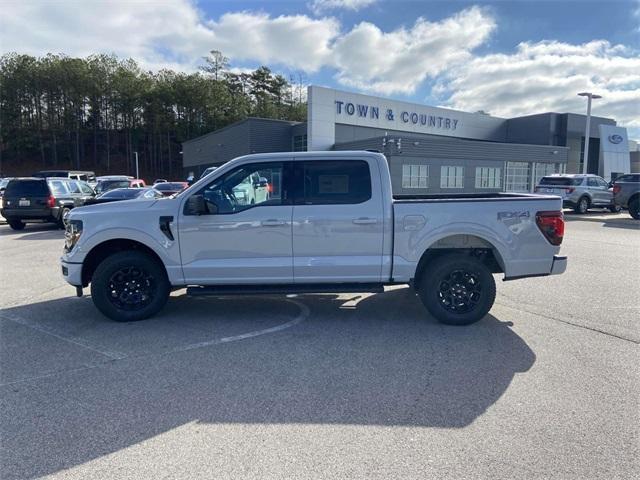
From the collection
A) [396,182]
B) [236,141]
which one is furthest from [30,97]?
[396,182]

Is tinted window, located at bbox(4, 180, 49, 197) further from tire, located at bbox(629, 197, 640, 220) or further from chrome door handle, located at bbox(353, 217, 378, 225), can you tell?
tire, located at bbox(629, 197, 640, 220)

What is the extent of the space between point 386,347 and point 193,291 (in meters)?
2.41

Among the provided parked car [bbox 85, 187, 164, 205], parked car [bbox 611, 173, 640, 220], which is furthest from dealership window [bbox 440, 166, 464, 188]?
parked car [bbox 85, 187, 164, 205]

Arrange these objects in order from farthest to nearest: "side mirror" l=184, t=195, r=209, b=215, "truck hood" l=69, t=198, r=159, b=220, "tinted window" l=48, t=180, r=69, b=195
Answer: "tinted window" l=48, t=180, r=69, b=195, "truck hood" l=69, t=198, r=159, b=220, "side mirror" l=184, t=195, r=209, b=215

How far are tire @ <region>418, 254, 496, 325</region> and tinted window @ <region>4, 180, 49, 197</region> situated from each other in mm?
14472

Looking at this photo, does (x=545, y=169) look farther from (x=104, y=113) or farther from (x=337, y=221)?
(x=104, y=113)

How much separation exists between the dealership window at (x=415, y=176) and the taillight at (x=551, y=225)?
26333 millimetres

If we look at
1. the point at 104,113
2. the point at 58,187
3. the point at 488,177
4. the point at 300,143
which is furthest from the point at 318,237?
the point at 104,113

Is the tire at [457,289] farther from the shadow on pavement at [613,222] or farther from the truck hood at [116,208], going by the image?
the shadow on pavement at [613,222]

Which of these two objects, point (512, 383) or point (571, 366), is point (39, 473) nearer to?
point (512, 383)

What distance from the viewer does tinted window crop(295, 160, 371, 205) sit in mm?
5164

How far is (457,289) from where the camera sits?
5.25 m

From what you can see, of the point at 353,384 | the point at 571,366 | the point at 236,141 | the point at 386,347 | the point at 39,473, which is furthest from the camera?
the point at 236,141

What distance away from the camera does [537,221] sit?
5148mm
